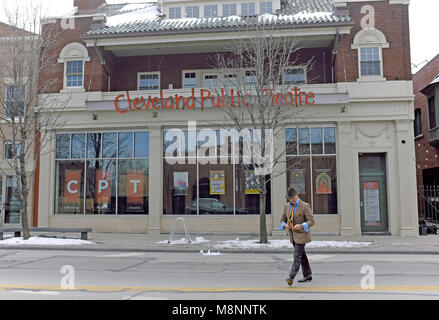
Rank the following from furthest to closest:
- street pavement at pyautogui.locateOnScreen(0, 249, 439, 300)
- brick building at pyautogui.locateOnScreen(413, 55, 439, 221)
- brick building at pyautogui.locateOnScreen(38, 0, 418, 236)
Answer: brick building at pyautogui.locateOnScreen(413, 55, 439, 221) < brick building at pyautogui.locateOnScreen(38, 0, 418, 236) < street pavement at pyautogui.locateOnScreen(0, 249, 439, 300)

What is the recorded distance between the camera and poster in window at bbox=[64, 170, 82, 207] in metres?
18.0

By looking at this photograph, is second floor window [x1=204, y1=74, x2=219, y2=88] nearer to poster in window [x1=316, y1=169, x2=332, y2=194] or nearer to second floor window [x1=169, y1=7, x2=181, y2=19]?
second floor window [x1=169, y1=7, x2=181, y2=19]

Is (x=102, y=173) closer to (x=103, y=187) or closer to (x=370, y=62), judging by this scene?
(x=103, y=187)

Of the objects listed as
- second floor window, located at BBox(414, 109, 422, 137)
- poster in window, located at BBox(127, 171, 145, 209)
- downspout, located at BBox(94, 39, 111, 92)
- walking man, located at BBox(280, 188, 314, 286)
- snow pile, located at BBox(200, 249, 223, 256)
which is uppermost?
downspout, located at BBox(94, 39, 111, 92)

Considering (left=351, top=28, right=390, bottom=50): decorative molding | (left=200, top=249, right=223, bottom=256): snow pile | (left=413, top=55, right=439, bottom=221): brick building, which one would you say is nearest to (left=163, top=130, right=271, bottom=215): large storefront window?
(left=200, top=249, right=223, bottom=256): snow pile

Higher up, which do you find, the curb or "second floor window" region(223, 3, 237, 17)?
"second floor window" region(223, 3, 237, 17)

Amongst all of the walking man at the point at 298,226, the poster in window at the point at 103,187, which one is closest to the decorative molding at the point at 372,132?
the walking man at the point at 298,226

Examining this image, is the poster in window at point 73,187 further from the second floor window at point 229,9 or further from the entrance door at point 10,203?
the second floor window at point 229,9

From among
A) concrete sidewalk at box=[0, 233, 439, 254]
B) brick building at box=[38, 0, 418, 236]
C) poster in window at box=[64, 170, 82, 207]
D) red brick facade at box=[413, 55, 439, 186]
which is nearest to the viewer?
concrete sidewalk at box=[0, 233, 439, 254]

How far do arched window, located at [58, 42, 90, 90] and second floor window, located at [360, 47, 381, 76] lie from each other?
12.2m

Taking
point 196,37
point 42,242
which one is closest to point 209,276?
point 42,242

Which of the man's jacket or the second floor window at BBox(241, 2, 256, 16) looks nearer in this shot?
the man's jacket
